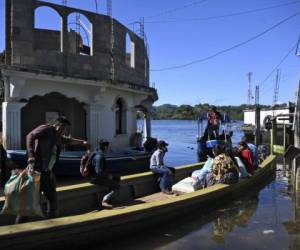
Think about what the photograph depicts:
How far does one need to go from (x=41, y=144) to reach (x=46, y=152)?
6.0 inches

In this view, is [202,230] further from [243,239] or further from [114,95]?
[114,95]

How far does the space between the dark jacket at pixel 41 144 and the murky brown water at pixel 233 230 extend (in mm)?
1668

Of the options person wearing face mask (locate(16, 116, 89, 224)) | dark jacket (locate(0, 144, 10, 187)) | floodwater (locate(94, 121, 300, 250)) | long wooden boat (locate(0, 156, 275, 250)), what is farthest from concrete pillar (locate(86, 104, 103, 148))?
person wearing face mask (locate(16, 116, 89, 224))

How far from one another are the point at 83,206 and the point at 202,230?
2468 millimetres

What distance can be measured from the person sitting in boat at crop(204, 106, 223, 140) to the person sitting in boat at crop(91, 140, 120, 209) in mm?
8411

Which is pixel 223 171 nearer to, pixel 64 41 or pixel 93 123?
pixel 93 123

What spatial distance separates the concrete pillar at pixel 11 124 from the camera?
1334 centimetres

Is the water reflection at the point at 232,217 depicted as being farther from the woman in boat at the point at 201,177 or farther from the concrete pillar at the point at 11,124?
the concrete pillar at the point at 11,124

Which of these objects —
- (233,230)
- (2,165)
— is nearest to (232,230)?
(233,230)

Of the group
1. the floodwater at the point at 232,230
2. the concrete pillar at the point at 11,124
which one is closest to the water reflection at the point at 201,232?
the floodwater at the point at 232,230

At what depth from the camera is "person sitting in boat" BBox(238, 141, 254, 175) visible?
41.2 ft

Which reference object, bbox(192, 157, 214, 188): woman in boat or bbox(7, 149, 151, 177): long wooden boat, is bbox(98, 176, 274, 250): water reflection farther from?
bbox(7, 149, 151, 177): long wooden boat

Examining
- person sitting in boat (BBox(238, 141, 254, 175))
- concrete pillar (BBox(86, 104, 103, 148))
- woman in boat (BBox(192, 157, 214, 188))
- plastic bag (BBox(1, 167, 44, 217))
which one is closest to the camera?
plastic bag (BBox(1, 167, 44, 217))

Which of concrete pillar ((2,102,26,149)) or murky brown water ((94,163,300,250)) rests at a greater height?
concrete pillar ((2,102,26,149))
